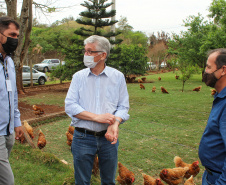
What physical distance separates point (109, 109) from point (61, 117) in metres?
4.87

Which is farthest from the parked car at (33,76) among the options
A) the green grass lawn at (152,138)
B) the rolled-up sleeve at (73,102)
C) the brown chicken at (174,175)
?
the rolled-up sleeve at (73,102)

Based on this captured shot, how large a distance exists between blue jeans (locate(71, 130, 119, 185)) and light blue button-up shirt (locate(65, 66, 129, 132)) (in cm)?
11

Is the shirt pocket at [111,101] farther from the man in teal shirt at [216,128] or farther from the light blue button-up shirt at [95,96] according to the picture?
the man in teal shirt at [216,128]

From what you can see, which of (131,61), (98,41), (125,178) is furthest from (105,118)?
(131,61)

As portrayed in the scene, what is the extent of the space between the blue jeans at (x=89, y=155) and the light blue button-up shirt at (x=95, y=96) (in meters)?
0.11

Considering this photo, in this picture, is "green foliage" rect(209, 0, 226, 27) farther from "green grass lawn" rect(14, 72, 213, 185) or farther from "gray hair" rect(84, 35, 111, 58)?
"gray hair" rect(84, 35, 111, 58)

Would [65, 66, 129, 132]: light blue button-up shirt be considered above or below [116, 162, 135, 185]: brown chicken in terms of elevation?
above

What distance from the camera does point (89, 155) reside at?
1974 millimetres

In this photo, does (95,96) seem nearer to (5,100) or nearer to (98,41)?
(98,41)

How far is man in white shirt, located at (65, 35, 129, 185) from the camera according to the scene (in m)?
1.95

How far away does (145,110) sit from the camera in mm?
7734

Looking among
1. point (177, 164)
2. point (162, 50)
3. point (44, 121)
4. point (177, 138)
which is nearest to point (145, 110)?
point (177, 138)

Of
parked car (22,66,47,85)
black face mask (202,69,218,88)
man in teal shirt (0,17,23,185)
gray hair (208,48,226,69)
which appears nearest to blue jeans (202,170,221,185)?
black face mask (202,69,218,88)

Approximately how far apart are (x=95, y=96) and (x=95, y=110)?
0.13 m
